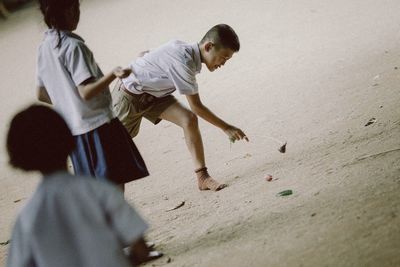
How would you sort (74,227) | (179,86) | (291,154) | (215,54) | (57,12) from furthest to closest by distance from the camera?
(291,154) → (215,54) → (179,86) → (57,12) → (74,227)

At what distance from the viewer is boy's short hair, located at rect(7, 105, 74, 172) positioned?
168cm

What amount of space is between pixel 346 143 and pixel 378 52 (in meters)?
3.11

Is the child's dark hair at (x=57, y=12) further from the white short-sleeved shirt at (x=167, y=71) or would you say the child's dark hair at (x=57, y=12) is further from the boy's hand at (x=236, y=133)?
the boy's hand at (x=236, y=133)

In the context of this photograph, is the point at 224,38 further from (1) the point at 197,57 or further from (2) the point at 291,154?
(2) the point at 291,154

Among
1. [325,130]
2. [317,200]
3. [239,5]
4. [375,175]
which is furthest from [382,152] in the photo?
[239,5]

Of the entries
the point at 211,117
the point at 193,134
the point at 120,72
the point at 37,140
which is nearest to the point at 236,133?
the point at 211,117

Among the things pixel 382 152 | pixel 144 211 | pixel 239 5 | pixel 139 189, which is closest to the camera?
pixel 382 152

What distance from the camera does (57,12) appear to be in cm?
245

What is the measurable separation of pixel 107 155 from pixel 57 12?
0.78m

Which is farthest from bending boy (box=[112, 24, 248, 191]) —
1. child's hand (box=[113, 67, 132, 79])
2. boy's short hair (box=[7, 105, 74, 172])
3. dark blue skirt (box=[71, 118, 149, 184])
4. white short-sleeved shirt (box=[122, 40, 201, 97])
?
boy's short hair (box=[7, 105, 74, 172])

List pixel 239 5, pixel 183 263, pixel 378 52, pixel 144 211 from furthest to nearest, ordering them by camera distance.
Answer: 1. pixel 239 5
2. pixel 378 52
3. pixel 144 211
4. pixel 183 263

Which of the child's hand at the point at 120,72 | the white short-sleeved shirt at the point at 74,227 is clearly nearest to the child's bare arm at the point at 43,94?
the child's hand at the point at 120,72

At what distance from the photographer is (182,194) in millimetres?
3811

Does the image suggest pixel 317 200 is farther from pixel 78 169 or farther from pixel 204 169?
pixel 78 169
